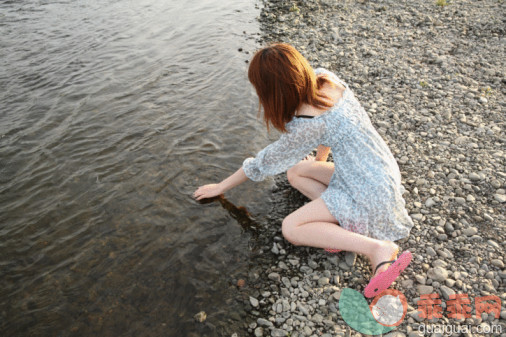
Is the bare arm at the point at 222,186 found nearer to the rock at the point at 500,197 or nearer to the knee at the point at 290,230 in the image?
the knee at the point at 290,230

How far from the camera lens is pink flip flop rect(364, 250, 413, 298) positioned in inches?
130

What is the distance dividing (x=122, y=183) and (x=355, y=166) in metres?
3.87

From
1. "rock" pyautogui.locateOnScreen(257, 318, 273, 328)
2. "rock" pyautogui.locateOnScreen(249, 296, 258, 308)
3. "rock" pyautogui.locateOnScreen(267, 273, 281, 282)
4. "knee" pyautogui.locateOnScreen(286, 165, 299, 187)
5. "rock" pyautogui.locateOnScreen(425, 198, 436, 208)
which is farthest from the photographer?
"knee" pyautogui.locateOnScreen(286, 165, 299, 187)

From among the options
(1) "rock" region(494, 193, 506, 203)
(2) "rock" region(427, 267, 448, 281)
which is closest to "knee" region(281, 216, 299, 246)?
(2) "rock" region(427, 267, 448, 281)

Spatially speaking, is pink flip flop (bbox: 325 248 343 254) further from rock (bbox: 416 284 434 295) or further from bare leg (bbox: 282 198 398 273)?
rock (bbox: 416 284 434 295)

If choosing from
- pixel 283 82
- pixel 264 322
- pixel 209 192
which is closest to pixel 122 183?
pixel 209 192

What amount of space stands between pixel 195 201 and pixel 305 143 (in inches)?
88.5

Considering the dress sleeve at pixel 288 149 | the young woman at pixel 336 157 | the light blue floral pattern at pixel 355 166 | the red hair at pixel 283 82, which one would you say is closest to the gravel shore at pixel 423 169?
Result: the young woman at pixel 336 157

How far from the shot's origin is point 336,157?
12.9ft

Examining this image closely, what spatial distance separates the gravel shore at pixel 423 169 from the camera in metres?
3.77

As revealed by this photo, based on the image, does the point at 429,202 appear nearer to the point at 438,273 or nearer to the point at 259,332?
the point at 438,273

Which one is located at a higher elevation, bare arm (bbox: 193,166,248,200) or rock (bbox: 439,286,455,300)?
bare arm (bbox: 193,166,248,200)

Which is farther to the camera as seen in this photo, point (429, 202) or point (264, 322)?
point (429, 202)

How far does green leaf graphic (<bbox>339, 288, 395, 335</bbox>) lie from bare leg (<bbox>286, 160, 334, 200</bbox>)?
1.50m
